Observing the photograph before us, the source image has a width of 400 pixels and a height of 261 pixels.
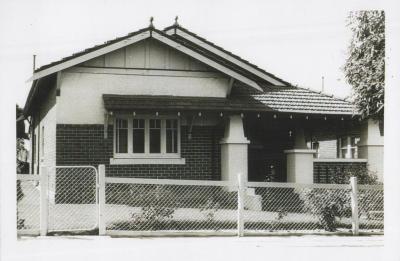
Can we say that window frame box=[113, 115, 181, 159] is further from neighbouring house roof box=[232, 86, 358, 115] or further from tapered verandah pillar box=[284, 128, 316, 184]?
tapered verandah pillar box=[284, 128, 316, 184]

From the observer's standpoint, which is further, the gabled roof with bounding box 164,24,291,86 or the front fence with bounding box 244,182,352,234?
the gabled roof with bounding box 164,24,291,86

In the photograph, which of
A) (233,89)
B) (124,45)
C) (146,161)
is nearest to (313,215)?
(146,161)

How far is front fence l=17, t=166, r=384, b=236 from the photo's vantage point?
31.1 feet

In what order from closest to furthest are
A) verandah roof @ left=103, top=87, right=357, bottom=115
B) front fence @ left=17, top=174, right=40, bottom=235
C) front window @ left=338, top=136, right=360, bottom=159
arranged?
front fence @ left=17, top=174, right=40, bottom=235 < verandah roof @ left=103, top=87, right=357, bottom=115 < front window @ left=338, top=136, right=360, bottom=159

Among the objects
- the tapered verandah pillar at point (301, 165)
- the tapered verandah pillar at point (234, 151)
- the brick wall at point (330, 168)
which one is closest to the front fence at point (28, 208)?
the tapered verandah pillar at point (234, 151)

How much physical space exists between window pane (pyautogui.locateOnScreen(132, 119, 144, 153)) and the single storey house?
0.08 ft

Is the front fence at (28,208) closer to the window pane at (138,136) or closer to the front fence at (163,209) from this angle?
the front fence at (163,209)

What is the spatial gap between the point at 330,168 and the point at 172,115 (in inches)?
186

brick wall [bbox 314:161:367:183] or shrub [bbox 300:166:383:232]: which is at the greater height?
brick wall [bbox 314:161:367:183]

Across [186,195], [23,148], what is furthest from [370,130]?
[23,148]

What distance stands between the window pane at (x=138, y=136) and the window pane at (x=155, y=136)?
24 centimetres

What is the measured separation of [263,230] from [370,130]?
5551mm

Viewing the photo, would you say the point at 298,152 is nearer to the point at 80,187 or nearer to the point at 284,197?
the point at 284,197

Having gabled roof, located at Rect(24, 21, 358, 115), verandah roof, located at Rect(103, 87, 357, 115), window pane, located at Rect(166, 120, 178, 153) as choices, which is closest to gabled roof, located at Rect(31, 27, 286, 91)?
gabled roof, located at Rect(24, 21, 358, 115)
